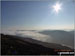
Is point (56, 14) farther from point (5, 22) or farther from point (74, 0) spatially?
point (5, 22)

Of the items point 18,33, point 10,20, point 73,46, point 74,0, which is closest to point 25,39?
point 18,33

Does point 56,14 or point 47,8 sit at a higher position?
point 47,8

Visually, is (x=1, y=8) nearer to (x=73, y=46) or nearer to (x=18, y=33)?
(x=18, y=33)

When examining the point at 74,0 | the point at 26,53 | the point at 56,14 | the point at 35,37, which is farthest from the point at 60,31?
the point at 26,53

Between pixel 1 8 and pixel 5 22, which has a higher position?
pixel 1 8

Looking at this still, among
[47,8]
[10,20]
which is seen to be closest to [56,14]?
[47,8]

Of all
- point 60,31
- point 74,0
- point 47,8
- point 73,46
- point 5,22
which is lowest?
point 73,46

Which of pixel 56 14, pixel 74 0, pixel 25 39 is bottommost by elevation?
pixel 25 39

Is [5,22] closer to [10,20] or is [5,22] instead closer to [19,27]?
[10,20]
